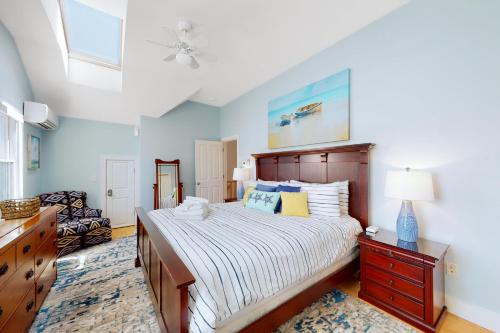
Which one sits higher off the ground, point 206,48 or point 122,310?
point 206,48

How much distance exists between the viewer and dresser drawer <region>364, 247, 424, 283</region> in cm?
168

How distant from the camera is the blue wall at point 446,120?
1.69 meters

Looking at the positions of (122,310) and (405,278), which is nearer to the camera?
(405,278)

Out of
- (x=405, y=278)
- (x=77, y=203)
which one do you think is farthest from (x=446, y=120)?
(x=77, y=203)

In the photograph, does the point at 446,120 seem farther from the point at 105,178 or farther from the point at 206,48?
the point at 105,178

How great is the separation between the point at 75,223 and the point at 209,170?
2.73m

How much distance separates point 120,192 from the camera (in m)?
4.66

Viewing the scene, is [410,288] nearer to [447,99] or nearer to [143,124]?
[447,99]

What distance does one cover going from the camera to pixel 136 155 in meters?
4.85

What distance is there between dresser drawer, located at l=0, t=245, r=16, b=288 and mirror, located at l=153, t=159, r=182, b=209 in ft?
10.1

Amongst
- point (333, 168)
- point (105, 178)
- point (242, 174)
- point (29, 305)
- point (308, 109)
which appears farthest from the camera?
point (105, 178)

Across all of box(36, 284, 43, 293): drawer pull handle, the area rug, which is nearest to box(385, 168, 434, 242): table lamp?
the area rug

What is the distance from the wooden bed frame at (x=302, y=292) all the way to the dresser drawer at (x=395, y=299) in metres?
0.26

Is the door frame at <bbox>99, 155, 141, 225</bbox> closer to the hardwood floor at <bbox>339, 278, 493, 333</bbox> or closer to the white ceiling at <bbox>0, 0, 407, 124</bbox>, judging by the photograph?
the white ceiling at <bbox>0, 0, 407, 124</bbox>
